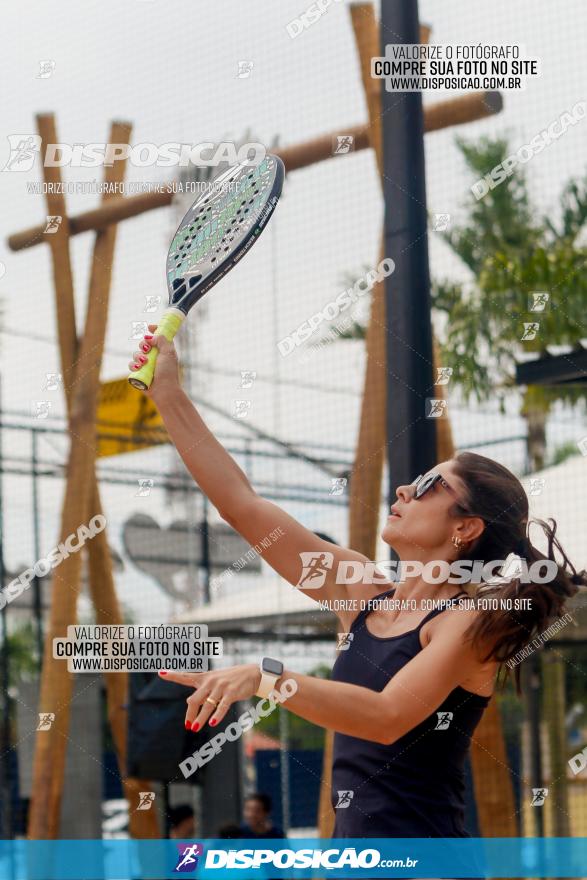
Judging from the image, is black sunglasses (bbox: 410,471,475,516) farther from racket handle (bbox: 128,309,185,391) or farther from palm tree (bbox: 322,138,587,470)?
palm tree (bbox: 322,138,587,470)

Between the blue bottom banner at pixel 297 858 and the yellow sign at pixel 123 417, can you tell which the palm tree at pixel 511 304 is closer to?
the yellow sign at pixel 123 417

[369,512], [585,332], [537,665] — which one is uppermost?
[585,332]

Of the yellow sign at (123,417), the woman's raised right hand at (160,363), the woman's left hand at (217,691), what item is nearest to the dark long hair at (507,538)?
the woman's raised right hand at (160,363)

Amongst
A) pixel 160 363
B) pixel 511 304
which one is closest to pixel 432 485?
pixel 160 363

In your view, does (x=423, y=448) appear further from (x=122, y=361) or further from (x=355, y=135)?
(x=122, y=361)

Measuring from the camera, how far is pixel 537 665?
922 centimetres

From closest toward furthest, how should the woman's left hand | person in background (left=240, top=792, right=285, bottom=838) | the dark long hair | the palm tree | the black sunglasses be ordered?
the woman's left hand
the dark long hair
the black sunglasses
the palm tree
person in background (left=240, top=792, right=285, bottom=838)

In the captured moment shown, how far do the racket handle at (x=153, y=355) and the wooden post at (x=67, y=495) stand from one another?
244 cm

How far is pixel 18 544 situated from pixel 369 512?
2861 millimetres

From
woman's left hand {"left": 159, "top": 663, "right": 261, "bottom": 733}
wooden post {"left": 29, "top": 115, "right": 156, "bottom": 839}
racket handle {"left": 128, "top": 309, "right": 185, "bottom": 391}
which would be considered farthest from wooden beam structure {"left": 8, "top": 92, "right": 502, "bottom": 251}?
woman's left hand {"left": 159, "top": 663, "right": 261, "bottom": 733}

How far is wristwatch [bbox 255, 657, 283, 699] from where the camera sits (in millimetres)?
2607

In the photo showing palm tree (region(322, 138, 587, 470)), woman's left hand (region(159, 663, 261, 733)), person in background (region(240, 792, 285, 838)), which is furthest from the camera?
person in background (region(240, 792, 285, 838))

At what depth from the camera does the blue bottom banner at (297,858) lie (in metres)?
3.12

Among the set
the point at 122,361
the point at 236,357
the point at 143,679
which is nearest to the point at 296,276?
the point at 236,357
